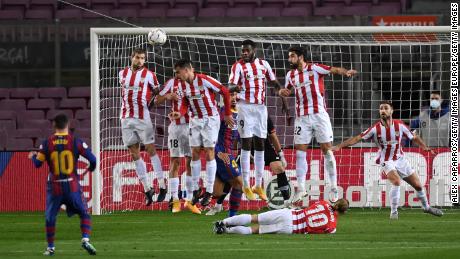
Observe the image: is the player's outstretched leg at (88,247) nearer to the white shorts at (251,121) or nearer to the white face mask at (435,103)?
the white shorts at (251,121)

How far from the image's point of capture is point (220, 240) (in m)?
14.5

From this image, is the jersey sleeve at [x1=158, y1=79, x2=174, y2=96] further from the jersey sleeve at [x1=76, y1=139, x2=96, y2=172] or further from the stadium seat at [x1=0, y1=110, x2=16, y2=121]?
the jersey sleeve at [x1=76, y1=139, x2=96, y2=172]

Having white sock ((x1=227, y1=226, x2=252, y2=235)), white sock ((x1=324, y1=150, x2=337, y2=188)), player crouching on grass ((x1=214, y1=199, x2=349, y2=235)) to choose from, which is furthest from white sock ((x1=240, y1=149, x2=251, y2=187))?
white sock ((x1=227, y1=226, x2=252, y2=235))

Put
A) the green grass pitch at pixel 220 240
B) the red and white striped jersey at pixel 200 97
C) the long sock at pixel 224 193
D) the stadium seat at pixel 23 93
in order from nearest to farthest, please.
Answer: the green grass pitch at pixel 220 240
the red and white striped jersey at pixel 200 97
the long sock at pixel 224 193
the stadium seat at pixel 23 93

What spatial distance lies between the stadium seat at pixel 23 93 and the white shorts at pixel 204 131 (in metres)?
7.27

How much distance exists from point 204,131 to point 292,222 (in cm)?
413

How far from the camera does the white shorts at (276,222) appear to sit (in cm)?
Result: 1502

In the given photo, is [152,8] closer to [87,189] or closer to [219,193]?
[87,189]

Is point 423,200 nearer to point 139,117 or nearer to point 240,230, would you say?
point 240,230

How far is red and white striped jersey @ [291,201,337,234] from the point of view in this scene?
1509 cm

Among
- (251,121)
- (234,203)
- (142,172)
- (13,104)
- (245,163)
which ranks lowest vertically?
(234,203)

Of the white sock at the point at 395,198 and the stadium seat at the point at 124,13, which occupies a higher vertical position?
the stadium seat at the point at 124,13

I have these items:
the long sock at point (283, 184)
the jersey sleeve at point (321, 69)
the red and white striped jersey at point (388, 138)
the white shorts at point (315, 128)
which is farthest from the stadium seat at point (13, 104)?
the red and white striped jersey at point (388, 138)

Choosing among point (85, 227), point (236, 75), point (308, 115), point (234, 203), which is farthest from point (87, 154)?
point (308, 115)
